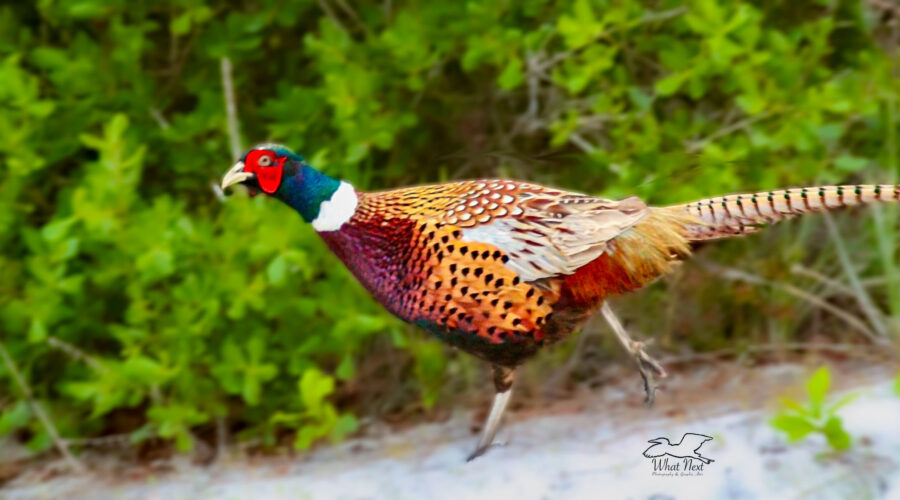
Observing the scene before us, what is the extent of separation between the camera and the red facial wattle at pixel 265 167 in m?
1.42

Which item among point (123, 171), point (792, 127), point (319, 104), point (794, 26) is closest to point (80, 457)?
point (123, 171)

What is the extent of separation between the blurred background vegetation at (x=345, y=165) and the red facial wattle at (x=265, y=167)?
129 cm

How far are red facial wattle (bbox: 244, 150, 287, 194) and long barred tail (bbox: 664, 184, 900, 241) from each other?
578mm

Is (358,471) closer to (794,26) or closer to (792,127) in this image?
(792,127)

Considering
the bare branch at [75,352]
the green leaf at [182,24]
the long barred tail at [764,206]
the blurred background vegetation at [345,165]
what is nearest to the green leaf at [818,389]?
the blurred background vegetation at [345,165]

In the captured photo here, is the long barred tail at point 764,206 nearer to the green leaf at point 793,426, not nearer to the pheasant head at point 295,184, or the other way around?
the pheasant head at point 295,184

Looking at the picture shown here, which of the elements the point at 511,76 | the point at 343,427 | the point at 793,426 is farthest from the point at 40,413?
the point at 793,426

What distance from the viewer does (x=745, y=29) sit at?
3289 mm

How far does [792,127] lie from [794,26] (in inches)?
39.7

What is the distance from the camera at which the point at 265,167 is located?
1.43m

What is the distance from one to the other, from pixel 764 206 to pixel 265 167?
2.31 ft

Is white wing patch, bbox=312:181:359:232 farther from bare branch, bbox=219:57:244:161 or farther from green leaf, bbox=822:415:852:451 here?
green leaf, bbox=822:415:852:451

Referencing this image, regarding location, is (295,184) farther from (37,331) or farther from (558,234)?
(37,331)

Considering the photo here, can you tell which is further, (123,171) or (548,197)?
(123,171)
